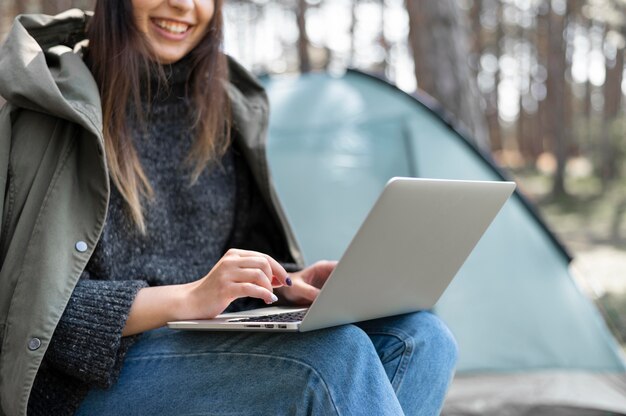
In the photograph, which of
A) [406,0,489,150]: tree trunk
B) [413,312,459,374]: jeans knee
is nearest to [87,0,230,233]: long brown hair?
[413,312,459,374]: jeans knee

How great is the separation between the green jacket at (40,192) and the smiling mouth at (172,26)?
191 millimetres

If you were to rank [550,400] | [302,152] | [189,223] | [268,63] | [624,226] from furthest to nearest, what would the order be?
[268,63], [624,226], [302,152], [550,400], [189,223]

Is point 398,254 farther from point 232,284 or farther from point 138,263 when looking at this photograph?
point 138,263

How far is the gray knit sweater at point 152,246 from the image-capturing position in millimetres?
1288

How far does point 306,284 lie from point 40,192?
529mm

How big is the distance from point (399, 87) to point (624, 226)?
18.7 ft

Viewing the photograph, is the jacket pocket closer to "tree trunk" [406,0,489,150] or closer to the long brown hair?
the long brown hair

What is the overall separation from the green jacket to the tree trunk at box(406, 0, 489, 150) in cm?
258

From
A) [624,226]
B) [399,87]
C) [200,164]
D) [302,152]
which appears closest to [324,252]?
[302,152]

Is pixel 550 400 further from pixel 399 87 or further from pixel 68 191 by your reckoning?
pixel 68 191

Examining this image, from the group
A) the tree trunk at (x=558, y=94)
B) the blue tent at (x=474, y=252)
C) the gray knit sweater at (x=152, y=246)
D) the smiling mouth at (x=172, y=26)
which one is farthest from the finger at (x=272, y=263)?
the tree trunk at (x=558, y=94)

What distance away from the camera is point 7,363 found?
1.27 meters

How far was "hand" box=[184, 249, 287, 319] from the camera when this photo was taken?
1242mm

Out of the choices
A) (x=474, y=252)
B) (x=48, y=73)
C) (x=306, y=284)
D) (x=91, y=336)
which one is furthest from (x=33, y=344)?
(x=474, y=252)
